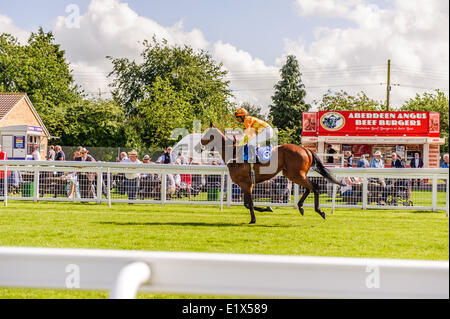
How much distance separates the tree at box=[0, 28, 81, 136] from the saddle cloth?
5432 mm

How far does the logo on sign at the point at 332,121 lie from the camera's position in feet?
73.5

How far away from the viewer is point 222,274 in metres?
1.21

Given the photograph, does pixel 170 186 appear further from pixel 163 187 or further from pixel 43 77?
pixel 43 77

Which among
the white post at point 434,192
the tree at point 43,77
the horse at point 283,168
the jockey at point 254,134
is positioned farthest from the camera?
the white post at point 434,192

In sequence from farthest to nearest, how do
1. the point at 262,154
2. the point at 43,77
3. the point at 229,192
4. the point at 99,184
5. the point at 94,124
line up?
the point at 99,184 < the point at 229,192 < the point at 262,154 < the point at 94,124 < the point at 43,77

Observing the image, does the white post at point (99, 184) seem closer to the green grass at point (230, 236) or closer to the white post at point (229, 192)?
the green grass at point (230, 236)

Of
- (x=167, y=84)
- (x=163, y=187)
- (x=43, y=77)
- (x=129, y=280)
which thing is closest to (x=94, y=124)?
(x=43, y=77)

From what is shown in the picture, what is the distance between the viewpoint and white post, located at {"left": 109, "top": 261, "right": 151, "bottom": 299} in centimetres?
119

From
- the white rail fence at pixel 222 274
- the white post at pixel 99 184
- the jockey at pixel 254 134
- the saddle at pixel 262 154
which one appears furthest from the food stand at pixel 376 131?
the white rail fence at pixel 222 274

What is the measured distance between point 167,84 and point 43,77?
22.3 feet

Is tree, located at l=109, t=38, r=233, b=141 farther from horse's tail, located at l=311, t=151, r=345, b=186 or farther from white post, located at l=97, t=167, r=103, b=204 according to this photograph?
white post, located at l=97, t=167, r=103, b=204

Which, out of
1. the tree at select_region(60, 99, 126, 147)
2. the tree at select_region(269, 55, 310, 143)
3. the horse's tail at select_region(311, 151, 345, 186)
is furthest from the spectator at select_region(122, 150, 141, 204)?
the tree at select_region(60, 99, 126, 147)

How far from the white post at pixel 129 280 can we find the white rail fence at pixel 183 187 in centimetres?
878
